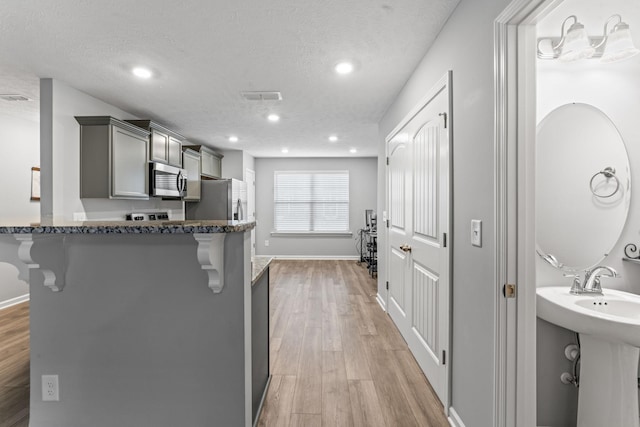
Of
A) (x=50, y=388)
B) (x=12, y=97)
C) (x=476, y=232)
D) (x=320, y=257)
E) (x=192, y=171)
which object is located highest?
(x=12, y=97)

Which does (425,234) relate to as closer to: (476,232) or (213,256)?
(476,232)

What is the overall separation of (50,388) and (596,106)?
3.25 m

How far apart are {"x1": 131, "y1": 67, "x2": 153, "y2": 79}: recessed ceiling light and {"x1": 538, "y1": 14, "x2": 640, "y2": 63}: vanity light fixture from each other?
2.83m

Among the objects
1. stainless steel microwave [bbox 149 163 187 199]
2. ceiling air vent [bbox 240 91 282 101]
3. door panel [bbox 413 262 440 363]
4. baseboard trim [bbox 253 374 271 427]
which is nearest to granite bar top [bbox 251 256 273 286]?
baseboard trim [bbox 253 374 271 427]

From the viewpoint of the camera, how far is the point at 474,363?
1.58 m

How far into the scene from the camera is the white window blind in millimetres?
7309

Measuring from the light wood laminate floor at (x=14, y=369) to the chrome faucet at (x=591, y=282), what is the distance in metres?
3.15

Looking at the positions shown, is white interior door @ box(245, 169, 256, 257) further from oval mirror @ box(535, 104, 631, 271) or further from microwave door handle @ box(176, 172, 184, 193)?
oval mirror @ box(535, 104, 631, 271)

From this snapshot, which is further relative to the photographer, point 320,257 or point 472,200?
point 320,257

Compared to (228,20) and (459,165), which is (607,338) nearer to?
(459,165)

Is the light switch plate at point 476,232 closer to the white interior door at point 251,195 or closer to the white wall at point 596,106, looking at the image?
the white wall at point 596,106

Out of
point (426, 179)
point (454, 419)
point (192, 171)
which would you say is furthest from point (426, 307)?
point (192, 171)

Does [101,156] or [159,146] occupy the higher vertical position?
[159,146]

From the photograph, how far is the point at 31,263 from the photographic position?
4.74 feet
